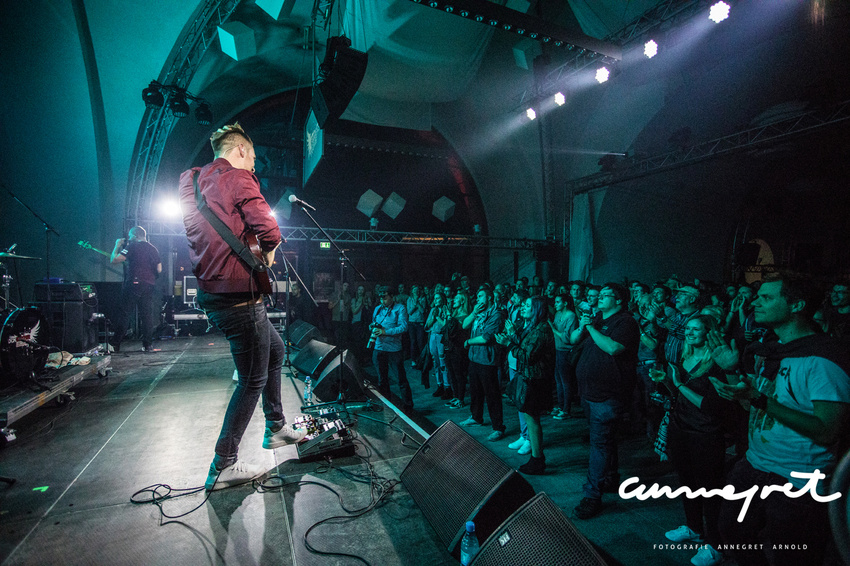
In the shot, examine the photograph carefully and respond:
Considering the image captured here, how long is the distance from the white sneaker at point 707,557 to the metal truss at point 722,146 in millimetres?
7115

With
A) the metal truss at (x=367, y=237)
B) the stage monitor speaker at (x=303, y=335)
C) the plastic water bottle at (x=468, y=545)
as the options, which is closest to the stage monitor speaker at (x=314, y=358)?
the stage monitor speaker at (x=303, y=335)

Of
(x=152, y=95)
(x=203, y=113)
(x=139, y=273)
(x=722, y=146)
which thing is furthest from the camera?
(x=203, y=113)

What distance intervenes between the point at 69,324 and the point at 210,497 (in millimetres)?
5208

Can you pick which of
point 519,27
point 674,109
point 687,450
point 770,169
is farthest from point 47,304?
point 770,169

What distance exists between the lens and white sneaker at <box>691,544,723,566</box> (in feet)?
7.30

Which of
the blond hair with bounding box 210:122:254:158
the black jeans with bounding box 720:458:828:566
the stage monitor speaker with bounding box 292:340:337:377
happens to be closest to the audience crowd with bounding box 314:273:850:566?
the black jeans with bounding box 720:458:828:566

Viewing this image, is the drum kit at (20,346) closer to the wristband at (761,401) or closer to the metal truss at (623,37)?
the wristband at (761,401)

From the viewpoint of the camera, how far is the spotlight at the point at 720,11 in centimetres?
537

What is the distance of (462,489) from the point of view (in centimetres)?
186

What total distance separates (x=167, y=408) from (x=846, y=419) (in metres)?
4.76

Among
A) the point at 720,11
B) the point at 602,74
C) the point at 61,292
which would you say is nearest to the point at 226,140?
the point at 61,292

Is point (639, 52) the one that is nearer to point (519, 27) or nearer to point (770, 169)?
point (519, 27)

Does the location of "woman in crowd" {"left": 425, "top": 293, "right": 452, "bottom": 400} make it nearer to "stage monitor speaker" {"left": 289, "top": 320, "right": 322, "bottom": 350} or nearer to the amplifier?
"stage monitor speaker" {"left": 289, "top": 320, "right": 322, "bottom": 350}

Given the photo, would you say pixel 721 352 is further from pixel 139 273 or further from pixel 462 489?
pixel 139 273
